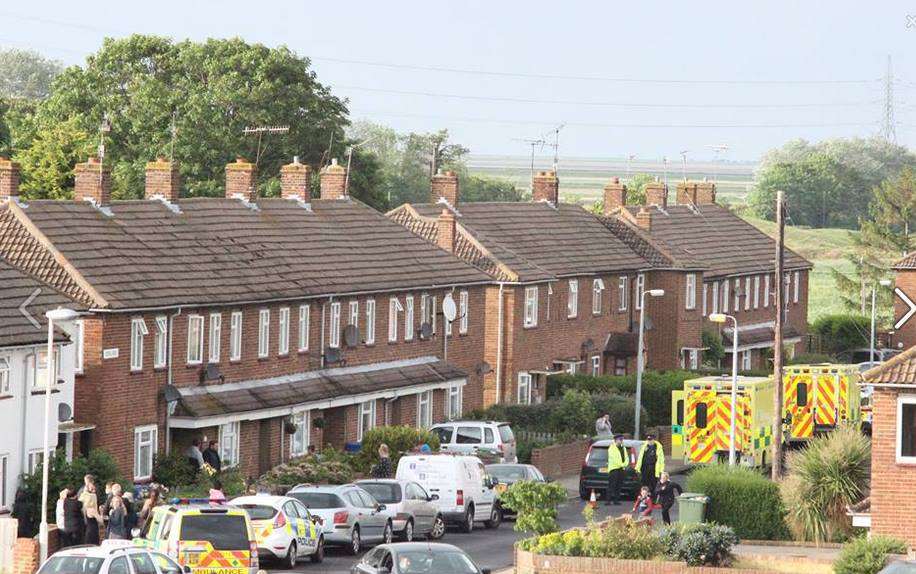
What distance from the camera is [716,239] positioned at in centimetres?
10112

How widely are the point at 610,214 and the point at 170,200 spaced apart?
1394 inches

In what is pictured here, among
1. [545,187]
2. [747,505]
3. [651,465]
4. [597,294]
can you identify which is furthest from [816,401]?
[545,187]

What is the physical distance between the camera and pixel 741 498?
156 ft

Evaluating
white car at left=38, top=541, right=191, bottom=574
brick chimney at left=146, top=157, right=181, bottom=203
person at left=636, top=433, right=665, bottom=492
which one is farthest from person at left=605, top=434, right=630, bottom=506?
white car at left=38, top=541, right=191, bottom=574

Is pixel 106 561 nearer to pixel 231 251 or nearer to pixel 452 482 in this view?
pixel 452 482

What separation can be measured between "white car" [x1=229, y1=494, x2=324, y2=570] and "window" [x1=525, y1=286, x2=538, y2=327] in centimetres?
3455

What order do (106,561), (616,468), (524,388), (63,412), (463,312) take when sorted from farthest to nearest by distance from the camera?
1. (524,388)
2. (463,312)
3. (616,468)
4. (63,412)
5. (106,561)

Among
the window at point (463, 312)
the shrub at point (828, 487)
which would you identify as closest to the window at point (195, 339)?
A: the shrub at point (828, 487)

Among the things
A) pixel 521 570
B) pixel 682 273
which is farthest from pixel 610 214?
pixel 521 570

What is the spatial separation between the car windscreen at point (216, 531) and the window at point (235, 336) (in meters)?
20.3

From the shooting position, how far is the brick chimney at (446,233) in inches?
2990

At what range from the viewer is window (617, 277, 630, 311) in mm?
86312

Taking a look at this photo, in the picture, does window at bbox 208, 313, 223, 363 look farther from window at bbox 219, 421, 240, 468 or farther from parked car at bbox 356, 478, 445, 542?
parked car at bbox 356, 478, 445, 542

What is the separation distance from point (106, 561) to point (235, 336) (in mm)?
24617
